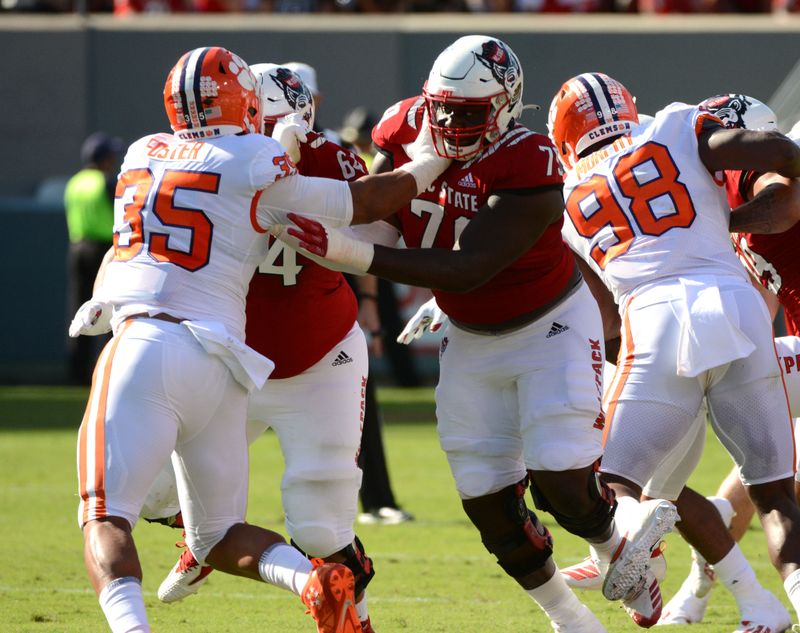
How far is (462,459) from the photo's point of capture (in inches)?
195

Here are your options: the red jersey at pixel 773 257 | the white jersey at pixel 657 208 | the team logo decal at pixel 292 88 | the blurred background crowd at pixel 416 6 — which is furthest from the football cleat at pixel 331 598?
the blurred background crowd at pixel 416 6

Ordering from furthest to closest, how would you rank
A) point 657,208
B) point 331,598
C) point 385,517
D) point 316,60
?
point 316,60 < point 385,517 < point 657,208 < point 331,598

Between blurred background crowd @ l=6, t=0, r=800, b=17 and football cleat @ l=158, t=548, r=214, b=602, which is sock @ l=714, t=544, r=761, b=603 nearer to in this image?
football cleat @ l=158, t=548, r=214, b=602

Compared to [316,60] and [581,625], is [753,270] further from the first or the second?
[316,60]

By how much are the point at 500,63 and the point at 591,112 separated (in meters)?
0.62

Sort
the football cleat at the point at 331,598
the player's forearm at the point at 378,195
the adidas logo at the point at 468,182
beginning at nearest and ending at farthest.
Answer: the football cleat at the point at 331,598 → the player's forearm at the point at 378,195 → the adidas logo at the point at 468,182

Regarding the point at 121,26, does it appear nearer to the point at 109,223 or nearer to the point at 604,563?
the point at 109,223

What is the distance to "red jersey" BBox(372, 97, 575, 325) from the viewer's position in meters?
4.71

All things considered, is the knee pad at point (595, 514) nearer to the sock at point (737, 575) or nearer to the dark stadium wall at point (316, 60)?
the sock at point (737, 575)

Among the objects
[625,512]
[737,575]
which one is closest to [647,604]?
[625,512]

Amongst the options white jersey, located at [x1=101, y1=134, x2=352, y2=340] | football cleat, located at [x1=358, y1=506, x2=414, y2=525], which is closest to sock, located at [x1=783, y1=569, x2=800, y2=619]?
white jersey, located at [x1=101, y1=134, x2=352, y2=340]

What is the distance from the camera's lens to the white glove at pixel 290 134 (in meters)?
4.81

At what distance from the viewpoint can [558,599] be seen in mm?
4836

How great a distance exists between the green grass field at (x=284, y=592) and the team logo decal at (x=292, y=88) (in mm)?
2016
